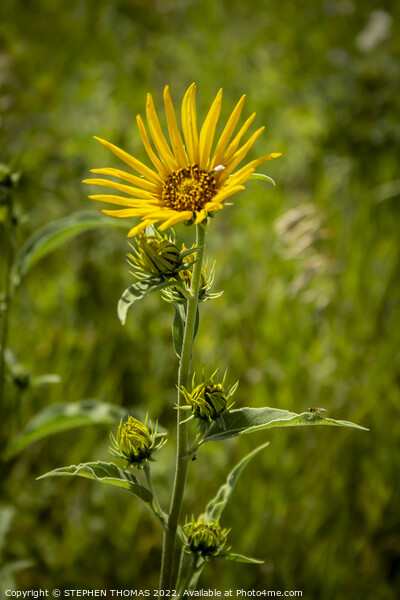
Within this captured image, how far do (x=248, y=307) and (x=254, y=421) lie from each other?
5.40 feet

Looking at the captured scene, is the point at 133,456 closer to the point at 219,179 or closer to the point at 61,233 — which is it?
the point at 219,179

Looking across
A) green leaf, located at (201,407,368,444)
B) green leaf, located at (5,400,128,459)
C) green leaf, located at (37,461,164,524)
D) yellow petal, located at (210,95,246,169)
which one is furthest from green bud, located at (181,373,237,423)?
green leaf, located at (5,400,128,459)

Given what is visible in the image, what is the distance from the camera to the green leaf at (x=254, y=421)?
96 centimetres

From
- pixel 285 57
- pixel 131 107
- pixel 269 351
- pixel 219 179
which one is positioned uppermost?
pixel 285 57

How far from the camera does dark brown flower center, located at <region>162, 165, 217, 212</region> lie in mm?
1057

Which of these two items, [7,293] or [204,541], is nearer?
[204,541]

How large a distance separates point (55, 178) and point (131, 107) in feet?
3.04

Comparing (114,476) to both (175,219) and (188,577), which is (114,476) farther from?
(175,219)

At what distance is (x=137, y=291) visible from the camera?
948 mm

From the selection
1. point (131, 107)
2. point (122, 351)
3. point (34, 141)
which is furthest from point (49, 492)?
point (131, 107)

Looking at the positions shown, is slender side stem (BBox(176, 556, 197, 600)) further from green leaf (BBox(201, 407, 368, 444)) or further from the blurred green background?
the blurred green background

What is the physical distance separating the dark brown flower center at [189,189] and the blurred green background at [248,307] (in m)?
0.49

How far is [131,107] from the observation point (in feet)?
12.4

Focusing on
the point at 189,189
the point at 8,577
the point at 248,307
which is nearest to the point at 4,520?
the point at 8,577
